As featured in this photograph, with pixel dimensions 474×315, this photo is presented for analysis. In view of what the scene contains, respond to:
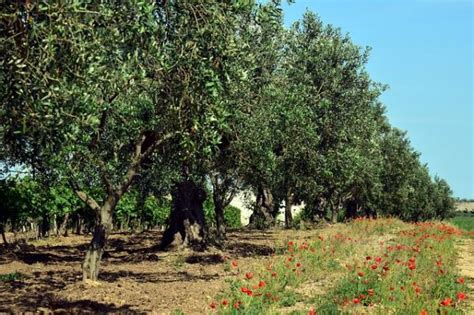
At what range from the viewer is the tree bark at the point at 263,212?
4450cm

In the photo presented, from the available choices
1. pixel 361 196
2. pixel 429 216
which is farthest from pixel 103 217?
pixel 429 216

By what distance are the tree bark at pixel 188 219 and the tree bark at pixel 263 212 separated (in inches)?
761

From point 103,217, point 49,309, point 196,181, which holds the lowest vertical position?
point 49,309

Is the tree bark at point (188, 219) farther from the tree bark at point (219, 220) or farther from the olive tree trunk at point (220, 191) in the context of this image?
the tree bark at point (219, 220)

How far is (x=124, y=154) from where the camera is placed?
1855 centimetres

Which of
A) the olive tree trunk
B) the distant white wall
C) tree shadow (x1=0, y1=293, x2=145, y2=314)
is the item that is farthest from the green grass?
tree shadow (x1=0, y1=293, x2=145, y2=314)

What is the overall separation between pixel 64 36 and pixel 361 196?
176 ft

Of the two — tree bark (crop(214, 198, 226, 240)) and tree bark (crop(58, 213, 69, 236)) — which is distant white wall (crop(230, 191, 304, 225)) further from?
tree bark (crop(58, 213, 69, 236))

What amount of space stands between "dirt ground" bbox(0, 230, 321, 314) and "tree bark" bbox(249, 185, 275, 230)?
16.2 meters

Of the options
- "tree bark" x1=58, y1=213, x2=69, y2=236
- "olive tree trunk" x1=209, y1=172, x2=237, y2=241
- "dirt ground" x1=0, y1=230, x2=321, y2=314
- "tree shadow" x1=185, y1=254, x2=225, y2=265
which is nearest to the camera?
→ "dirt ground" x1=0, y1=230, x2=321, y2=314

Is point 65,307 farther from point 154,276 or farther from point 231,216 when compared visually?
point 231,216

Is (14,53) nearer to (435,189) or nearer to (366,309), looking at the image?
(366,309)

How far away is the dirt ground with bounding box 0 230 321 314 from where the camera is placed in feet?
39.5

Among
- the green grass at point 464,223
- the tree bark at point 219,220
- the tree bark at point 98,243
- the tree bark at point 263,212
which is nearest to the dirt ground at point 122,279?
the tree bark at point 98,243
